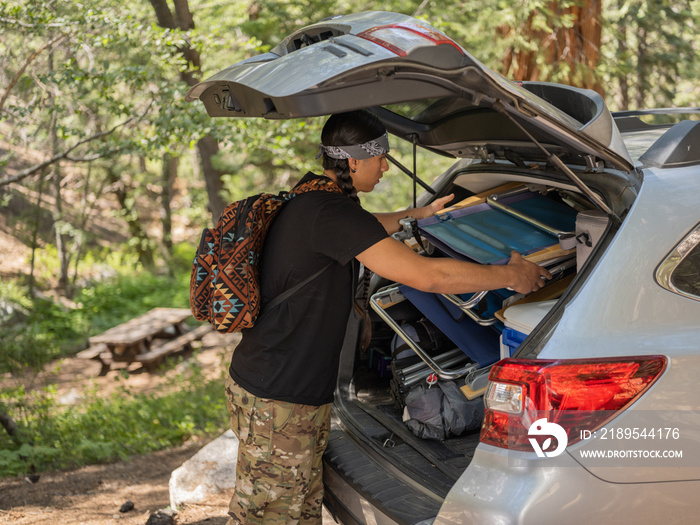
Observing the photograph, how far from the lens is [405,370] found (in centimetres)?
329

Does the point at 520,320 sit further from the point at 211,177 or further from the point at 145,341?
the point at 145,341

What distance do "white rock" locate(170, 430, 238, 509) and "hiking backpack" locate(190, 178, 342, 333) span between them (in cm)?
174

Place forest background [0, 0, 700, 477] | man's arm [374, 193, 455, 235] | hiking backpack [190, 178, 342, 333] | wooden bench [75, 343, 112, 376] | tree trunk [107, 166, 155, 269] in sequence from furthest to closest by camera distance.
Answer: tree trunk [107, 166, 155, 269]
wooden bench [75, 343, 112, 376]
forest background [0, 0, 700, 477]
man's arm [374, 193, 455, 235]
hiking backpack [190, 178, 342, 333]

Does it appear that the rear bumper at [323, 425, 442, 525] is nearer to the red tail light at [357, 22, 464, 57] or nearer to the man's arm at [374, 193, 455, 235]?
the man's arm at [374, 193, 455, 235]

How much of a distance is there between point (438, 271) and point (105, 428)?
4.35m

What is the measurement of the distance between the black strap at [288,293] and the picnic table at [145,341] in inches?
282

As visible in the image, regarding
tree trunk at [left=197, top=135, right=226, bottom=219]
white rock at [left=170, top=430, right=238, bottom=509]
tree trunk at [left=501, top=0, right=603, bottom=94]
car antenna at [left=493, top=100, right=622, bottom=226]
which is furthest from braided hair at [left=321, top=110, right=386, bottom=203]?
tree trunk at [left=197, top=135, right=226, bottom=219]

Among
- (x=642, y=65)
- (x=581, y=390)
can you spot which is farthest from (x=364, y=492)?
(x=642, y=65)

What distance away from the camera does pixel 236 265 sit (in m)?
2.52

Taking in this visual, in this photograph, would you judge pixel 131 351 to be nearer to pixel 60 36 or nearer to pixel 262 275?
pixel 60 36

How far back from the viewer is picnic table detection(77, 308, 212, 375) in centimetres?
924

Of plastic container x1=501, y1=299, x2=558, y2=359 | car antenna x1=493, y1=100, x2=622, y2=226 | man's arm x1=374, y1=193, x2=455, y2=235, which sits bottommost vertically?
plastic container x1=501, y1=299, x2=558, y2=359

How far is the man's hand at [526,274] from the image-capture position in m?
2.58

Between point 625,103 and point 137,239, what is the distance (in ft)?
39.2
